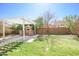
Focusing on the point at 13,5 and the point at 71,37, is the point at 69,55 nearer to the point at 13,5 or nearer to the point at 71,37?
the point at 71,37

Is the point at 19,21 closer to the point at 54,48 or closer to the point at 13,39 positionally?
the point at 13,39

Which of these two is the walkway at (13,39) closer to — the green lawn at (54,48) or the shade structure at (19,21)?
the green lawn at (54,48)

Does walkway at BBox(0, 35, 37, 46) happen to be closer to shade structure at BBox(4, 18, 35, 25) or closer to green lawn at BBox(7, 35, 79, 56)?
green lawn at BBox(7, 35, 79, 56)

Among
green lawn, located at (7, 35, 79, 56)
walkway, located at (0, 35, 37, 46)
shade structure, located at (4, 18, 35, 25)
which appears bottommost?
green lawn, located at (7, 35, 79, 56)

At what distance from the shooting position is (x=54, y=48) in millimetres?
3098

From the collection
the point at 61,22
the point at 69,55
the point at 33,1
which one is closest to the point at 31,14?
the point at 33,1

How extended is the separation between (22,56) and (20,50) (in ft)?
0.25

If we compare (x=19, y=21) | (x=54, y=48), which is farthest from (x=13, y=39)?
(x=54, y=48)

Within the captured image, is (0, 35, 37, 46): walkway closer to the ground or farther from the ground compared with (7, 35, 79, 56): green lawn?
farther from the ground

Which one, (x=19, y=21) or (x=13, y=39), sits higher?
(x=19, y=21)

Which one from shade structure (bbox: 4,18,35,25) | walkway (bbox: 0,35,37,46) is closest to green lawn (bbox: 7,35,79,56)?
walkway (bbox: 0,35,37,46)

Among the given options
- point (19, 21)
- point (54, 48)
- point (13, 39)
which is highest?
point (19, 21)

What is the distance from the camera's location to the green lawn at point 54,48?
10.1ft

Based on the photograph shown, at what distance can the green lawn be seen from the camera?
308 cm
